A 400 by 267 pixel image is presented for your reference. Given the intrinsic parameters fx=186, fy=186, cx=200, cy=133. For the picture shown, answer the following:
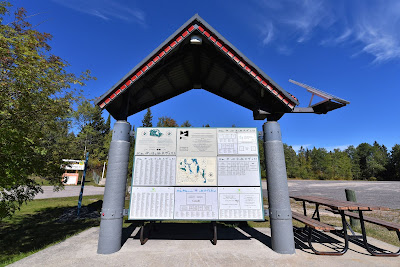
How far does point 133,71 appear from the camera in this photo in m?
4.75

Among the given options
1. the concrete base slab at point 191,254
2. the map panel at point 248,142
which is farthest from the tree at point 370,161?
the map panel at point 248,142

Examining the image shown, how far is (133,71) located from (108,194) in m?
3.18

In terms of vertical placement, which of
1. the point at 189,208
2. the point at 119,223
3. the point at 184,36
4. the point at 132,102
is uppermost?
the point at 184,36

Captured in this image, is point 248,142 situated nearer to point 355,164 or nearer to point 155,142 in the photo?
point 155,142

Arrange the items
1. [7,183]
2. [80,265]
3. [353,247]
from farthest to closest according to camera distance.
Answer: [353,247] < [7,183] < [80,265]

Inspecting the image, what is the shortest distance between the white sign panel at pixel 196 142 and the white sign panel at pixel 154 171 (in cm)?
43

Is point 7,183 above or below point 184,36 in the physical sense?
below

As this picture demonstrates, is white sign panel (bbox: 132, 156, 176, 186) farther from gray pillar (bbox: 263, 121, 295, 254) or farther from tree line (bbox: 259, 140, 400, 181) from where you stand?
tree line (bbox: 259, 140, 400, 181)

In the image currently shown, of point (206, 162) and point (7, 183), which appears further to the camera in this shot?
point (206, 162)

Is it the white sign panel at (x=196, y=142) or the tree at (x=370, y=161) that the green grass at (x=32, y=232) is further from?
the tree at (x=370, y=161)

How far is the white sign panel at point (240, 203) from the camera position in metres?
4.83

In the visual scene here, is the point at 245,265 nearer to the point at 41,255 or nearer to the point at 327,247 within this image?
the point at 327,247

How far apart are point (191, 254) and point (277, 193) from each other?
2585 mm

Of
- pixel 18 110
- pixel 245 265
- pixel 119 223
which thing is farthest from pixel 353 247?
pixel 18 110
